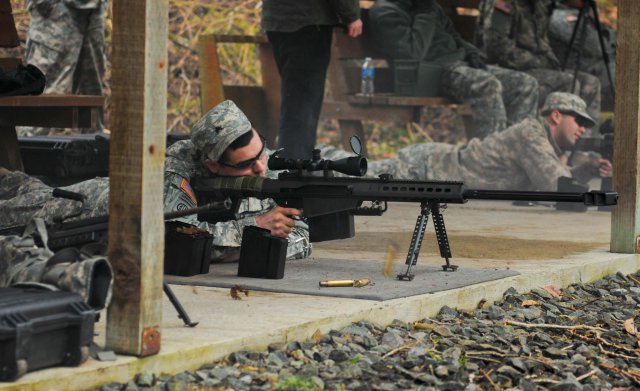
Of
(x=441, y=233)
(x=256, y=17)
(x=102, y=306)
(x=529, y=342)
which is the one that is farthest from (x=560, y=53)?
(x=102, y=306)

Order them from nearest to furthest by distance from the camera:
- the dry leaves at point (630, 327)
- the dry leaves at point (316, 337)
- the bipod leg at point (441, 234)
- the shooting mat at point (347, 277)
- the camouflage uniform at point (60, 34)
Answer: the dry leaves at point (316, 337)
the shooting mat at point (347, 277)
the dry leaves at point (630, 327)
the bipod leg at point (441, 234)
the camouflage uniform at point (60, 34)

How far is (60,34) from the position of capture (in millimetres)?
11102

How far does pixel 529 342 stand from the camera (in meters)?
5.80

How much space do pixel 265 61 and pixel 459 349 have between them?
25.8 feet

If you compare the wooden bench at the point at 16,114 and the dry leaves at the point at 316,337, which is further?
the wooden bench at the point at 16,114

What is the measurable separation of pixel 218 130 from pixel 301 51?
9.51 feet

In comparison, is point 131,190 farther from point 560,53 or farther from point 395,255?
point 560,53

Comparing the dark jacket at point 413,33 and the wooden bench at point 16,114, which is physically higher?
the dark jacket at point 413,33

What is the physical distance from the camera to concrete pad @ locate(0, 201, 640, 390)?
4.48m

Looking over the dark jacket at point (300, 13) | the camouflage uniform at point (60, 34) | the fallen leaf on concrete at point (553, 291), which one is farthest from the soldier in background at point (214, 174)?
the camouflage uniform at point (60, 34)

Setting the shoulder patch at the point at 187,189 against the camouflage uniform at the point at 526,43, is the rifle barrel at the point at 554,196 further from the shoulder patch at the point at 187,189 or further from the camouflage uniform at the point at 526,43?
the camouflage uniform at the point at 526,43

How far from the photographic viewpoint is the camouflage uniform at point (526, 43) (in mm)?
14062

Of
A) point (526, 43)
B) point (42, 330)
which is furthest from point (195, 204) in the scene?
point (526, 43)

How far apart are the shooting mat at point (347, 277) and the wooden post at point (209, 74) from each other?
5305mm
